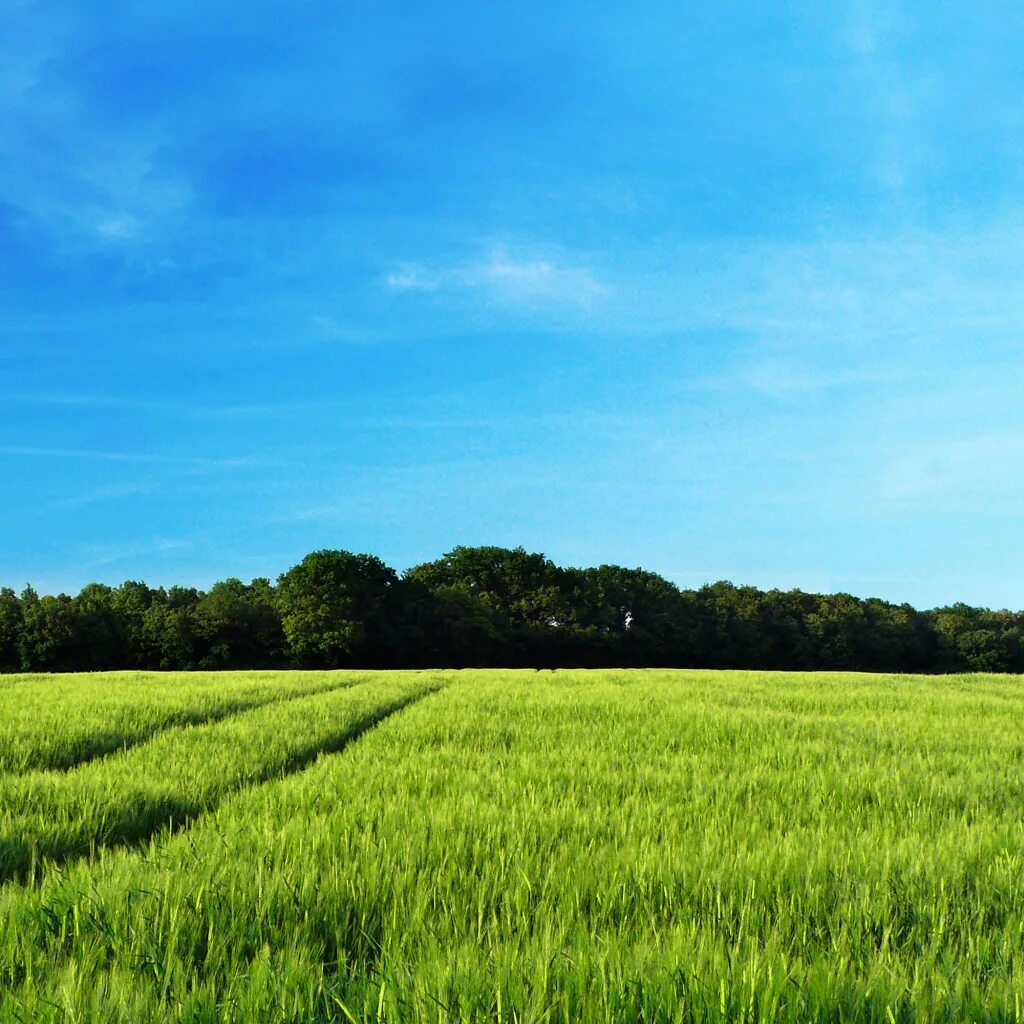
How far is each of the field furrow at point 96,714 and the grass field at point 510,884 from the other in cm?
15

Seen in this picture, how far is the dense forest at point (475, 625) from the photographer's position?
221 ft

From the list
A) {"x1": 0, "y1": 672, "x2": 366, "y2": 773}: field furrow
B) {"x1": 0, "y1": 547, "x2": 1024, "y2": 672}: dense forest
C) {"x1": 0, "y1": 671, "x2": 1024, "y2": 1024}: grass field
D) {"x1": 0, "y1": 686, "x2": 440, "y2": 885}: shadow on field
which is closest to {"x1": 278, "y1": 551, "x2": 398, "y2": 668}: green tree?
{"x1": 0, "y1": 547, "x2": 1024, "y2": 672}: dense forest

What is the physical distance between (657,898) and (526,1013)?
1542mm

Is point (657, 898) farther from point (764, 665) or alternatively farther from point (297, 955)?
point (764, 665)

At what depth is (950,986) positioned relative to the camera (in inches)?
106

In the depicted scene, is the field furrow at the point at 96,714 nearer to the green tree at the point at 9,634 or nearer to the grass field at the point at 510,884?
the grass field at the point at 510,884

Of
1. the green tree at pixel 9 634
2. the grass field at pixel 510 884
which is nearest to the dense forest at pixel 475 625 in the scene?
the green tree at pixel 9 634

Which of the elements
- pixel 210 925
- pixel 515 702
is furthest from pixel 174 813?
pixel 515 702

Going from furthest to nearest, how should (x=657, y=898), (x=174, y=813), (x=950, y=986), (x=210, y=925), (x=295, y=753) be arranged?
(x=295, y=753) → (x=174, y=813) → (x=657, y=898) → (x=210, y=925) → (x=950, y=986)

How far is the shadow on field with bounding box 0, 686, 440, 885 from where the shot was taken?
4621mm

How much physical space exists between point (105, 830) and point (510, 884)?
3473mm

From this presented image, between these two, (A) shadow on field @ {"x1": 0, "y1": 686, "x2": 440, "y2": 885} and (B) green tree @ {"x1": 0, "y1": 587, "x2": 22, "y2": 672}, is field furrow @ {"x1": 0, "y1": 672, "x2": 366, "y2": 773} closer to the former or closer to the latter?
(A) shadow on field @ {"x1": 0, "y1": 686, "x2": 440, "y2": 885}

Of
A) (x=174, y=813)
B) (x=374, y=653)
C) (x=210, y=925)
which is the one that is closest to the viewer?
(x=210, y=925)

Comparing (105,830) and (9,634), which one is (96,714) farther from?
(9,634)
